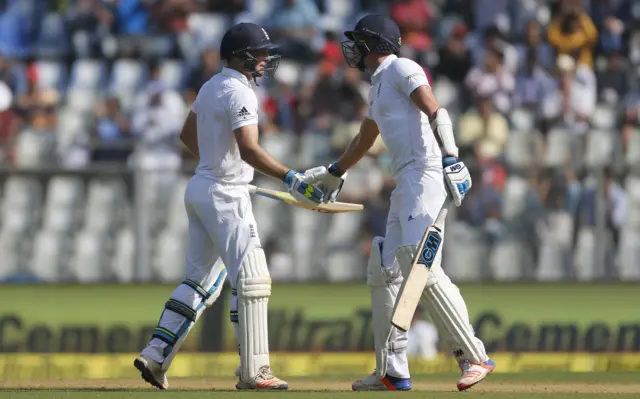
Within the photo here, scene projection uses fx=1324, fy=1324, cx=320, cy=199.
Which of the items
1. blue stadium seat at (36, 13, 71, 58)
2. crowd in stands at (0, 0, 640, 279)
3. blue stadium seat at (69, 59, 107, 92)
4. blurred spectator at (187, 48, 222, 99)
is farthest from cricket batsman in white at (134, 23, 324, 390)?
blue stadium seat at (36, 13, 71, 58)

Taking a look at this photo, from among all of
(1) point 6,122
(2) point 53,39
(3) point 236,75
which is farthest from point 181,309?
(2) point 53,39

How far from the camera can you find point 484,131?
1282cm

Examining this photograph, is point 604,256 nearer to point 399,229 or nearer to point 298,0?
point 399,229

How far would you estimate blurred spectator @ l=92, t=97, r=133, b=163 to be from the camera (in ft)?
41.2

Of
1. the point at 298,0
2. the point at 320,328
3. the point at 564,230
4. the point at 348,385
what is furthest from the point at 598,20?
the point at 348,385

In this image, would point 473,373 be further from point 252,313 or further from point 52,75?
point 52,75

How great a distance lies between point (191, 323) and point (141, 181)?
4147 millimetres

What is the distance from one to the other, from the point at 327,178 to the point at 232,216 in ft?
1.95

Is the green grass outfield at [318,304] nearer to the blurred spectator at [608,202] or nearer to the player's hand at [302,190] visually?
the blurred spectator at [608,202]

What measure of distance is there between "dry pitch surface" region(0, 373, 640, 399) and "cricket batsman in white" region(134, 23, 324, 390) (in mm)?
247

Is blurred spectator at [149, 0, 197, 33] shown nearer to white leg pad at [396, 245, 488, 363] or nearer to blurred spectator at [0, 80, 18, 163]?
blurred spectator at [0, 80, 18, 163]

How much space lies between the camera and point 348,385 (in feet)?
26.6

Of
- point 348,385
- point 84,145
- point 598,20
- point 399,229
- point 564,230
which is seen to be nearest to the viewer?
point 399,229

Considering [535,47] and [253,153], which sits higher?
[535,47]
